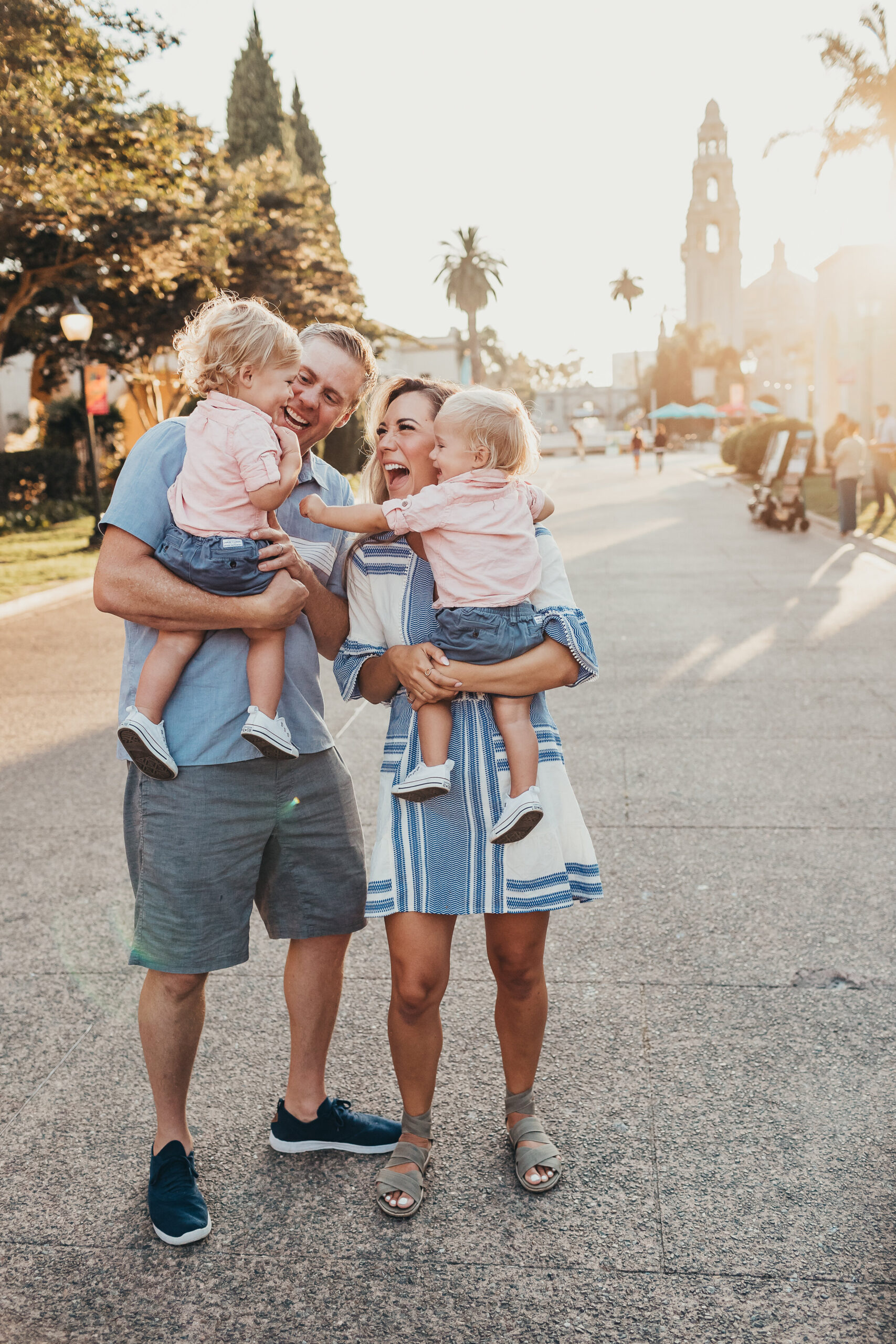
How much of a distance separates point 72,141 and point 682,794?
11.7 meters

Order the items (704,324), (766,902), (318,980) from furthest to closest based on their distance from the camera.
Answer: (704,324) → (766,902) → (318,980)

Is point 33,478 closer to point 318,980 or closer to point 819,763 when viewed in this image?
point 819,763

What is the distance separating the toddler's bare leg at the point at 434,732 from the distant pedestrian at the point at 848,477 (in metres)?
15.7


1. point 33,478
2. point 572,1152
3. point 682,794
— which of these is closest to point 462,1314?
point 572,1152

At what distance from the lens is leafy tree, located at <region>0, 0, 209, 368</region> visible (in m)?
11.1

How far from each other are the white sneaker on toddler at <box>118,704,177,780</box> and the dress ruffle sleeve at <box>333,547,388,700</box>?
0.46m

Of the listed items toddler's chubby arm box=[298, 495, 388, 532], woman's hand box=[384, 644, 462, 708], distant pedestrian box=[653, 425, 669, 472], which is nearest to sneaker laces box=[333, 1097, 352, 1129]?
woman's hand box=[384, 644, 462, 708]

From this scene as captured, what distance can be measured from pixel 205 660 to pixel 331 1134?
128 centimetres

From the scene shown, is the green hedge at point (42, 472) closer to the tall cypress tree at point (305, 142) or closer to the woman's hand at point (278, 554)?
the tall cypress tree at point (305, 142)

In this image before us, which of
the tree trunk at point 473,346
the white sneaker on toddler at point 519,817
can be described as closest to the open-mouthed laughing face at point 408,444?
the white sneaker on toddler at point 519,817

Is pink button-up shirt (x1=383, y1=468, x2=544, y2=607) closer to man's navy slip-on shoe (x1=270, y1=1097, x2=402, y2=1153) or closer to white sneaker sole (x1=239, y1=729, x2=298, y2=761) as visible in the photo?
white sneaker sole (x1=239, y1=729, x2=298, y2=761)

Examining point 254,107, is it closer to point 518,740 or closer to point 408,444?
A: point 408,444

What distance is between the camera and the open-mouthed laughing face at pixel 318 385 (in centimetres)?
274

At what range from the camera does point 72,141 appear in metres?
13.5
